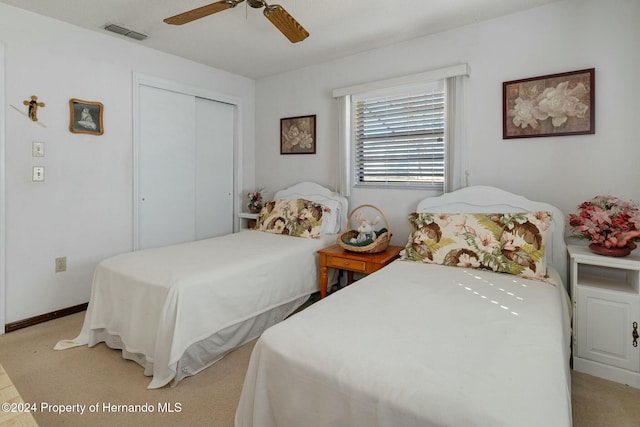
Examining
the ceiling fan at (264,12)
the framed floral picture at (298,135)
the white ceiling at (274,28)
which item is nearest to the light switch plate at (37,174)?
the white ceiling at (274,28)

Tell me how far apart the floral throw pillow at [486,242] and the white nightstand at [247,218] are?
2056 mm

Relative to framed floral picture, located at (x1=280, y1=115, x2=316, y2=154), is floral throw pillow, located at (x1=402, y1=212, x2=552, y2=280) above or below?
below

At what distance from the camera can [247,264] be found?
8.06ft

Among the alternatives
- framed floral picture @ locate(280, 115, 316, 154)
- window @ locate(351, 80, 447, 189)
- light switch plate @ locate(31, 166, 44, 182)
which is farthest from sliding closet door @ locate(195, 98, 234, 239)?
window @ locate(351, 80, 447, 189)

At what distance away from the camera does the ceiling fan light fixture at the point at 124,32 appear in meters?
2.93

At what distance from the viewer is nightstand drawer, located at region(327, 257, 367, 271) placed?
109 inches

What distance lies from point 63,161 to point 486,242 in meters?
3.37

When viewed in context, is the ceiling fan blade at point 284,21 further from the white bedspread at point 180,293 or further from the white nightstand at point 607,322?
the white nightstand at point 607,322

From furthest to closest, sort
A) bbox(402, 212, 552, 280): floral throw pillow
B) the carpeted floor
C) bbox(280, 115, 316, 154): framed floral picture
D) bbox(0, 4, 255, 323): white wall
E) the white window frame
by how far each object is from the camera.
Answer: bbox(280, 115, 316, 154): framed floral picture → the white window frame → bbox(0, 4, 255, 323): white wall → bbox(402, 212, 552, 280): floral throw pillow → the carpeted floor

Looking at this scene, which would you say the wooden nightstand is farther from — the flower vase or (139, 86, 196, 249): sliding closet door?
(139, 86, 196, 249): sliding closet door

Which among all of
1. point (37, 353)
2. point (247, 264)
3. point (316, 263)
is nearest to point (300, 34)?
point (247, 264)

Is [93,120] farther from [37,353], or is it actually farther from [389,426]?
[389,426]

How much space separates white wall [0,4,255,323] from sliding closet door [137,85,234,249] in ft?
0.54

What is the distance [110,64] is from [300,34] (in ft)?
6.58
